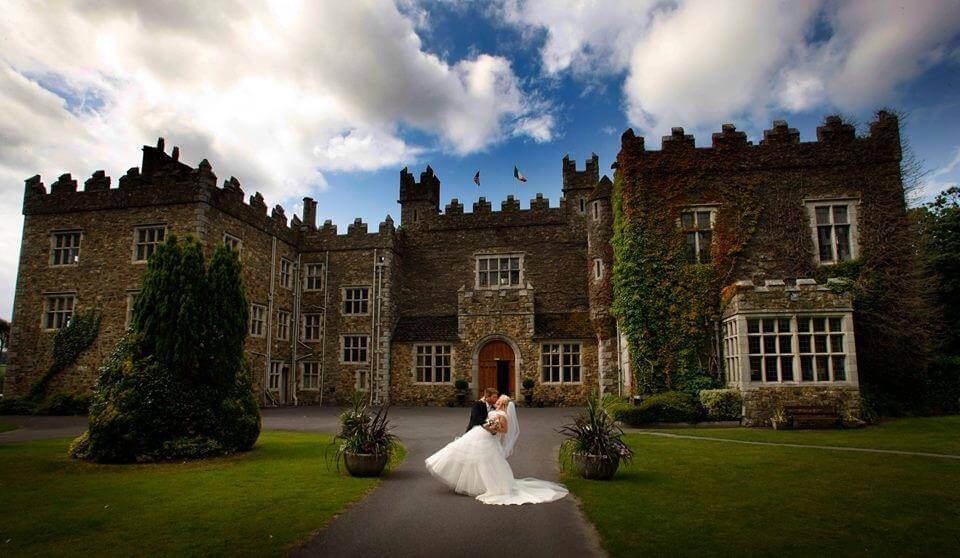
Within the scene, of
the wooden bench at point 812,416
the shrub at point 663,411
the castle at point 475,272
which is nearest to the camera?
the wooden bench at point 812,416

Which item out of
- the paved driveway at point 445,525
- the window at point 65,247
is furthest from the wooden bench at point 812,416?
the window at point 65,247

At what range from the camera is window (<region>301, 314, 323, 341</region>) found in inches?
1227

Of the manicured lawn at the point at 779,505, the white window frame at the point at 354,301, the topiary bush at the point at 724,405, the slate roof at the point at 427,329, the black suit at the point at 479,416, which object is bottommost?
the manicured lawn at the point at 779,505

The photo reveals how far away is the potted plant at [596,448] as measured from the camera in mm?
9953

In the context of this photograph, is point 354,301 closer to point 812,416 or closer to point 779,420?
point 779,420

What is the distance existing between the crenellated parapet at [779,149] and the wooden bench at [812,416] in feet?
30.4

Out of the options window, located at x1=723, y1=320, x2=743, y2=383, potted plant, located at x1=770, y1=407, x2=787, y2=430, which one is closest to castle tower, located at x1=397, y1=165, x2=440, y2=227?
window, located at x1=723, y1=320, x2=743, y2=383

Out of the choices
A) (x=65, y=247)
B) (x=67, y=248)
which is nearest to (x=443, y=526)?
(x=67, y=248)

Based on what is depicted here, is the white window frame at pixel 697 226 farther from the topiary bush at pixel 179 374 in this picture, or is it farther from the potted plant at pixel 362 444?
the topiary bush at pixel 179 374

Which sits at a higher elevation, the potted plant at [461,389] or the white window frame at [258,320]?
the white window frame at [258,320]

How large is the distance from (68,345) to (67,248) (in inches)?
179

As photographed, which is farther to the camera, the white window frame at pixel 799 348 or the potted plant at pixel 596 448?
the white window frame at pixel 799 348

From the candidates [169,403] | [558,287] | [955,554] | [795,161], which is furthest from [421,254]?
[955,554]

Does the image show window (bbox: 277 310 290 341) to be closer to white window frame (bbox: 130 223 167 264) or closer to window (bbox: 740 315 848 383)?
white window frame (bbox: 130 223 167 264)
